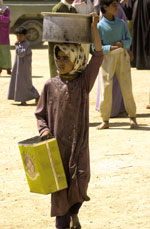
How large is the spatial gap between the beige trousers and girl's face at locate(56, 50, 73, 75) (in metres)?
3.67

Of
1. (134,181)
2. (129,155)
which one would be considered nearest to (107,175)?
(134,181)

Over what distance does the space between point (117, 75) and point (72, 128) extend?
158 inches

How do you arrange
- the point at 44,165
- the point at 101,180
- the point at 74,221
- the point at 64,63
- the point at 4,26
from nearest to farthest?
1. the point at 44,165
2. the point at 64,63
3. the point at 74,221
4. the point at 101,180
5. the point at 4,26

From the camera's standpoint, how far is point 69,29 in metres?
4.62

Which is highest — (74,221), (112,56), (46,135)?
(46,135)

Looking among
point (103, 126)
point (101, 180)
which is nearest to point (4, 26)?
point (103, 126)

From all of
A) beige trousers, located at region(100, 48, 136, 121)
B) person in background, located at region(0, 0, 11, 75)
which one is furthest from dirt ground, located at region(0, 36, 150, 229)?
person in background, located at region(0, 0, 11, 75)

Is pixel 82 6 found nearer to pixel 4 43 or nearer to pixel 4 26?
pixel 4 26

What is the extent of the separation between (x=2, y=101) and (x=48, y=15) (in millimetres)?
6358

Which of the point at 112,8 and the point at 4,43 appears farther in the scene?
the point at 4,43

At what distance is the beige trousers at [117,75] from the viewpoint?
835 cm

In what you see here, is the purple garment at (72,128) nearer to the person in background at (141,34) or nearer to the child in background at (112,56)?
the child in background at (112,56)

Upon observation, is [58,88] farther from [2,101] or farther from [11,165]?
[2,101]

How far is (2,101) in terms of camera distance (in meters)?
11.2
